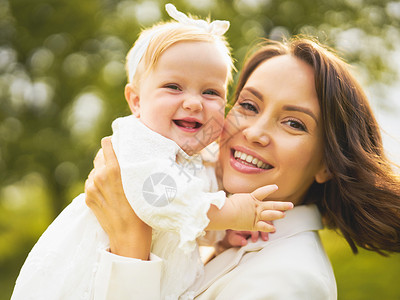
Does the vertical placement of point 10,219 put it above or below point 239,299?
below

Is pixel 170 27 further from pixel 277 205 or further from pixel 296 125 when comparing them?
pixel 277 205

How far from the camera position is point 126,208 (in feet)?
6.82

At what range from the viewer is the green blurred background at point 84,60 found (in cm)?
916

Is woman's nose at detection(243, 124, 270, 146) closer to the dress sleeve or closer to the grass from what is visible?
the dress sleeve

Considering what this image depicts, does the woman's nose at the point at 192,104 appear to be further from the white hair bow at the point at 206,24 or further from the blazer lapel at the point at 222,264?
the blazer lapel at the point at 222,264

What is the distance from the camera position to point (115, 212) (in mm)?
2047

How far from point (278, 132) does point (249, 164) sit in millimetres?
271

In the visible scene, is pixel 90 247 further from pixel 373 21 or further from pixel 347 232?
pixel 373 21

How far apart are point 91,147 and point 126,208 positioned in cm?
828

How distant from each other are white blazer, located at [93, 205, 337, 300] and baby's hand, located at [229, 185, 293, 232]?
0.31 metres

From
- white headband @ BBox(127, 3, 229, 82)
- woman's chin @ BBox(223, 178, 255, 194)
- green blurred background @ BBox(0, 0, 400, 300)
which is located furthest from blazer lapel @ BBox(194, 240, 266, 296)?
green blurred background @ BBox(0, 0, 400, 300)

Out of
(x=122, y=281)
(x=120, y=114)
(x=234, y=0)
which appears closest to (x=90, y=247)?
(x=122, y=281)

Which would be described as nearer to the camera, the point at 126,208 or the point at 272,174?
the point at 126,208

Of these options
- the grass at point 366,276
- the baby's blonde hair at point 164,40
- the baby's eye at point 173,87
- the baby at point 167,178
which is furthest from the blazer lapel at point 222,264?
the grass at point 366,276
